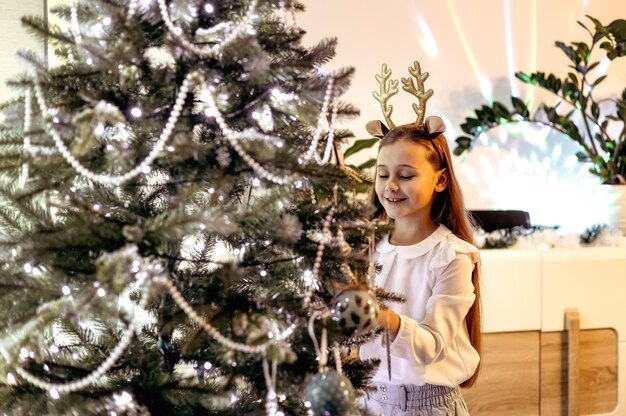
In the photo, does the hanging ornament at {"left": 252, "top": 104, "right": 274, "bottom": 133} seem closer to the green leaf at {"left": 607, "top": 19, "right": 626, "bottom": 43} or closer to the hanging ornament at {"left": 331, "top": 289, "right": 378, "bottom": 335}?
the hanging ornament at {"left": 331, "top": 289, "right": 378, "bottom": 335}

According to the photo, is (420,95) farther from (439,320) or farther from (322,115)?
(322,115)

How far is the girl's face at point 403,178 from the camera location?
1.61m

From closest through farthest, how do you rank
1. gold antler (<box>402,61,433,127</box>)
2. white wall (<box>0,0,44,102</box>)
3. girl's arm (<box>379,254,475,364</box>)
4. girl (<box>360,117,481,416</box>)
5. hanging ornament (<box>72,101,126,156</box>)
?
hanging ornament (<box>72,101,126,156</box>) → girl's arm (<box>379,254,475,364</box>) → girl (<box>360,117,481,416</box>) → gold antler (<box>402,61,433,127</box>) → white wall (<box>0,0,44,102</box>)

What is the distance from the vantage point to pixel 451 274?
62.7 inches

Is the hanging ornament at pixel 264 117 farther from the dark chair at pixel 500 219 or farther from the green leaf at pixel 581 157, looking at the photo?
the green leaf at pixel 581 157

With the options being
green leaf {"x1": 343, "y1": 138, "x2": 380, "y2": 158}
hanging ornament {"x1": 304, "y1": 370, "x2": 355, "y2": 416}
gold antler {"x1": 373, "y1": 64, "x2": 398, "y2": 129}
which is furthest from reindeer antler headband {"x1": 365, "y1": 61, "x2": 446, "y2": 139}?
green leaf {"x1": 343, "y1": 138, "x2": 380, "y2": 158}

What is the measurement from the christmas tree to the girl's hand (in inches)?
5.3

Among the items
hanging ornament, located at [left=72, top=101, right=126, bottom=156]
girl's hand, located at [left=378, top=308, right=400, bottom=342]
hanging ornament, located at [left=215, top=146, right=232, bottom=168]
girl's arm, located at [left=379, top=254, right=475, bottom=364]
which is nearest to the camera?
hanging ornament, located at [left=72, top=101, right=126, bottom=156]

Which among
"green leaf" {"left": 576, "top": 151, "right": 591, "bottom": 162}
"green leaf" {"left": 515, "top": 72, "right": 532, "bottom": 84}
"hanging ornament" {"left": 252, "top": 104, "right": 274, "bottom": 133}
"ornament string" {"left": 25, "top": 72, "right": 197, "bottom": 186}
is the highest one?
"green leaf" {"left": 515, "top": 72, "right": 532, "bottom": 84}

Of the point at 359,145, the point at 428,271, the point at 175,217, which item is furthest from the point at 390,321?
the point at 359,145

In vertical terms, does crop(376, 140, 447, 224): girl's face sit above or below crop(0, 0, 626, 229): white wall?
below

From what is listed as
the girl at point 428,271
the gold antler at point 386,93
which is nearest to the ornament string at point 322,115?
the girl at point 428,271

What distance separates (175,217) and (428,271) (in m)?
0.84

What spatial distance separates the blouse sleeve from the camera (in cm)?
143
